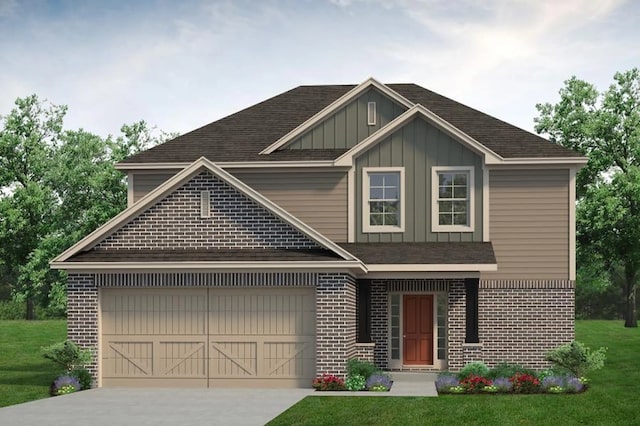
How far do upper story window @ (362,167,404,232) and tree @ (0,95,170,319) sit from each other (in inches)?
935

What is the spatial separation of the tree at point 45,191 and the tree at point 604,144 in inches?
797

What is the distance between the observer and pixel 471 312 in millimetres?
27750

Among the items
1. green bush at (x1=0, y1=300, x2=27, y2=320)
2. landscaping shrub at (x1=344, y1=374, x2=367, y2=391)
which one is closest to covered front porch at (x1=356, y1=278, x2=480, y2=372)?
landscaping shrub at (x1=344, y1=374, x2=367, y2=391)

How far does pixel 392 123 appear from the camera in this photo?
A: 29.4 meters

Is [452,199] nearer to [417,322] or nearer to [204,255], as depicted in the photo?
[417,322]

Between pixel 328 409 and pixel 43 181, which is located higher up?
pixel 43 181

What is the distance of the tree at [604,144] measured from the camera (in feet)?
162

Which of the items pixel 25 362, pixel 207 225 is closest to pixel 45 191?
pixel 25 362

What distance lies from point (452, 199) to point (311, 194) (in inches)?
161

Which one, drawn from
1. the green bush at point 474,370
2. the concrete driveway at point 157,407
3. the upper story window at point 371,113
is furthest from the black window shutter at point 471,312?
the upper story window at point 371,113

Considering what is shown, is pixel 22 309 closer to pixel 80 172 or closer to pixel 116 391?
pixel 80 172

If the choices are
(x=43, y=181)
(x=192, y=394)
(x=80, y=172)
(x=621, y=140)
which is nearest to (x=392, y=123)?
(x=192, y=394)

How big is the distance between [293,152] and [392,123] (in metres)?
3.22

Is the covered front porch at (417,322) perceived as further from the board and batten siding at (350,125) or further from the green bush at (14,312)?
the green bush at (14,312)
